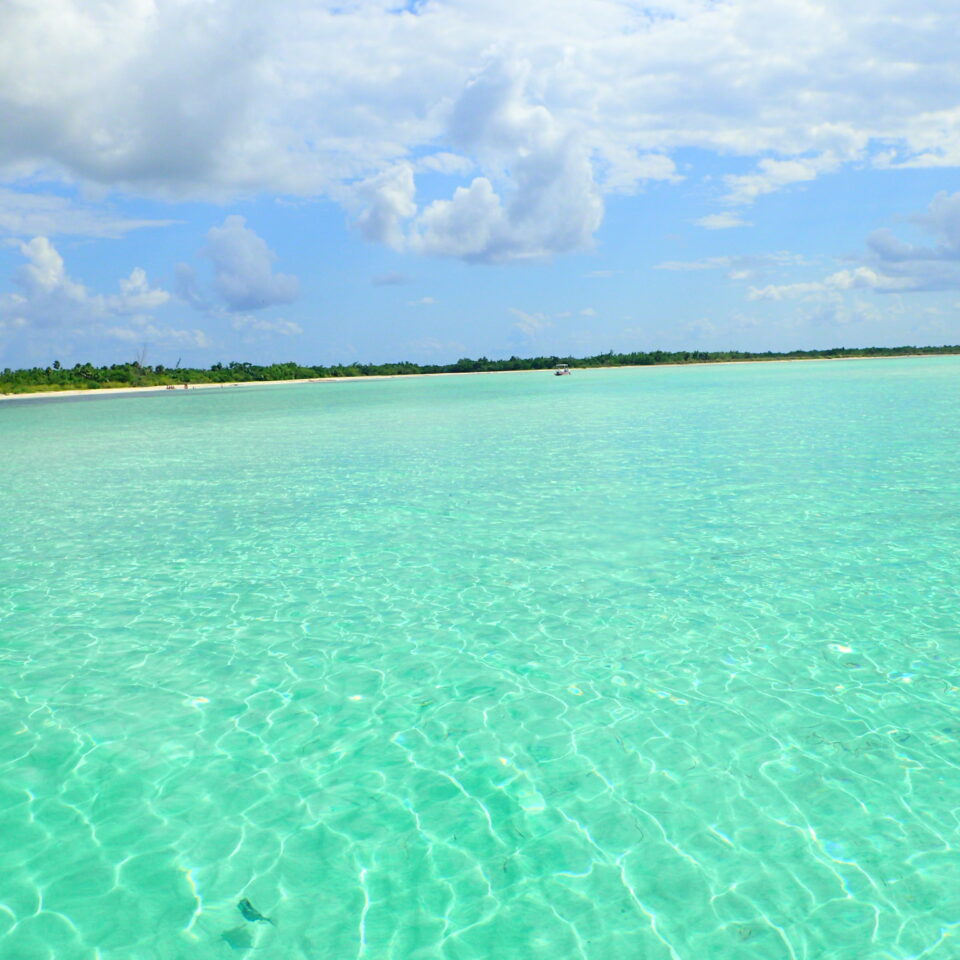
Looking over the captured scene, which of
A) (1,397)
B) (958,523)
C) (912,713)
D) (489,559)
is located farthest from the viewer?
(1,397)

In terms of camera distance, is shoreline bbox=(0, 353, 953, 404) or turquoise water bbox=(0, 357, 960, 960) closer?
turquoise water bbox=(0, 357, 960, 960)

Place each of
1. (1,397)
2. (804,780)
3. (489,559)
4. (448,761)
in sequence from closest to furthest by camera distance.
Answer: (804,780), (448,761), (489,559), (1,397)

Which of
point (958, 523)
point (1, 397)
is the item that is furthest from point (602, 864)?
point (1, 397)

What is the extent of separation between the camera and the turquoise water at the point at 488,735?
3.76m

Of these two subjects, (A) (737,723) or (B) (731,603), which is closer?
(A) (737,723)

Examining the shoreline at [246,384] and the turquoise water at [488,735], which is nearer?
the turquoise water at [488,735]

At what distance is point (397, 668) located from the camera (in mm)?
6570

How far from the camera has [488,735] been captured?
540 centimetres

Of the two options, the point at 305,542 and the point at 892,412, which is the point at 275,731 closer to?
the point at 305,542

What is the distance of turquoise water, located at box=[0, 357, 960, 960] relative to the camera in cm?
376

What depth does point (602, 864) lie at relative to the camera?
4.07 metres

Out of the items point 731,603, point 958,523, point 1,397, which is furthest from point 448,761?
point 1,397

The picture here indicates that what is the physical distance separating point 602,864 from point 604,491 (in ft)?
34.4

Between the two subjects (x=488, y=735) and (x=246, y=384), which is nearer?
(x=488, y=735)
